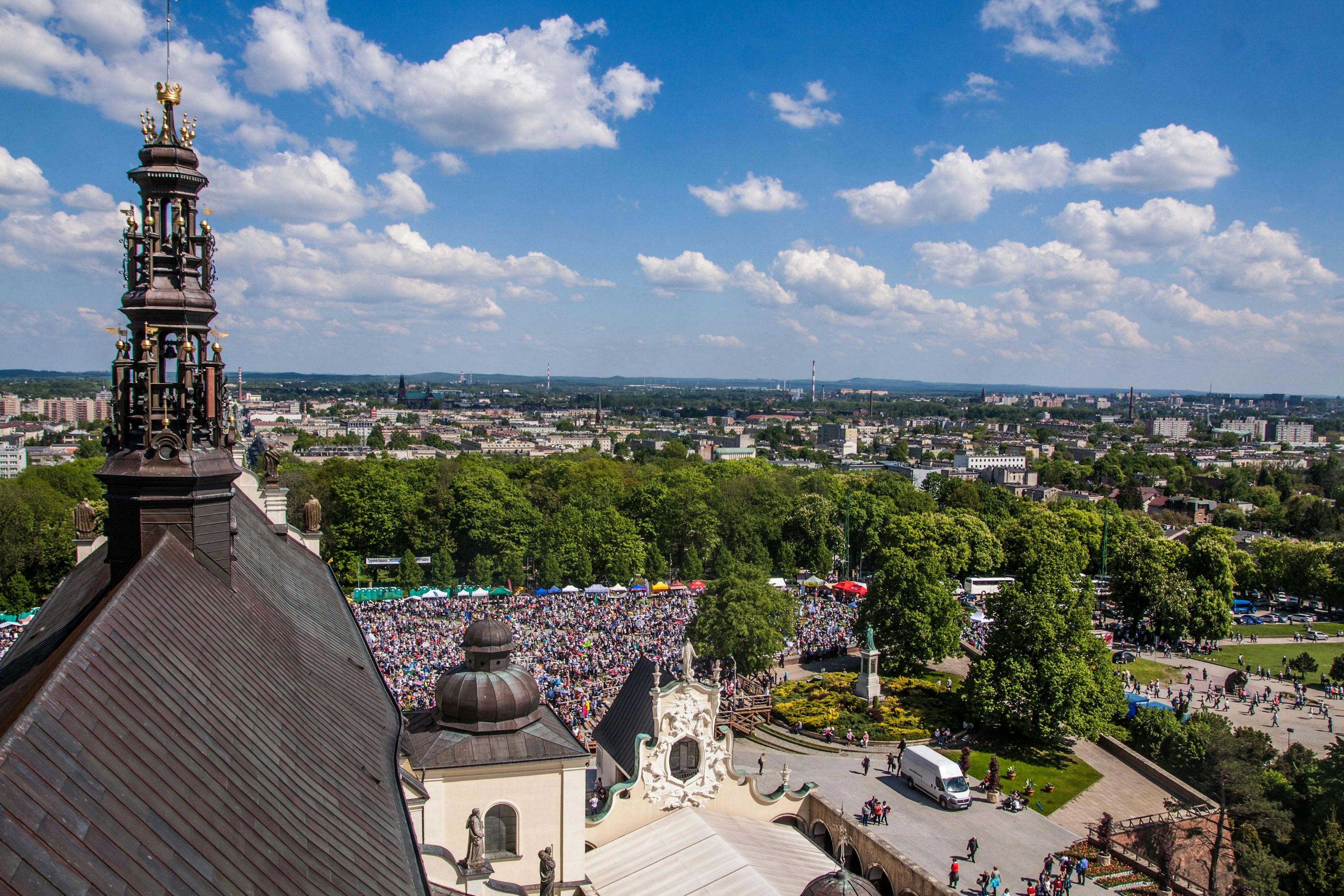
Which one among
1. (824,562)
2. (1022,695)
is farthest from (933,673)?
(824,562)

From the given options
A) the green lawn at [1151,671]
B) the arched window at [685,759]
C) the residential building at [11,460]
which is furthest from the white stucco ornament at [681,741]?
the residential building at [11,460]

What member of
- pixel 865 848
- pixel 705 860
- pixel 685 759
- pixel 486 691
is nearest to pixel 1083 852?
pixel 865 848

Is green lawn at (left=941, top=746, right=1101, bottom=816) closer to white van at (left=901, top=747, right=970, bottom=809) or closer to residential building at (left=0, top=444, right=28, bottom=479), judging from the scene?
white van at (left=901, top=747, right=970, bottom=809)

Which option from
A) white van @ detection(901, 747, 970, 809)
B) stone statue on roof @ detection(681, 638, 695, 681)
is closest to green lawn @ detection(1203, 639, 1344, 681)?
white van @ detection(901, 747, 970, 809)

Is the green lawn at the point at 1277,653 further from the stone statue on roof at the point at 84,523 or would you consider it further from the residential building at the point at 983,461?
the residential building at the point at 983,461

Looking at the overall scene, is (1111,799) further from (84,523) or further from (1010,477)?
(1010,477)
